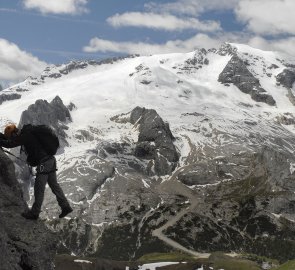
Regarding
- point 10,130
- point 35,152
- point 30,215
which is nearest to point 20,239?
point 30,215

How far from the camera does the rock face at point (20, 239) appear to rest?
1938 centimetres

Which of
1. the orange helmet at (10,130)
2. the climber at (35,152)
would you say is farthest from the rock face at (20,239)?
the orange helmet at (10,130)

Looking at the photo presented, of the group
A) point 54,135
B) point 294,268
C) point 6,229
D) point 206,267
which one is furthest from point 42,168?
point 206,267

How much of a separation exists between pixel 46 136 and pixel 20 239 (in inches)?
180

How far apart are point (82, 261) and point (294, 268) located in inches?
1936

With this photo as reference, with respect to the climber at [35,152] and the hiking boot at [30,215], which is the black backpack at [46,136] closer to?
the climber at [35,152]

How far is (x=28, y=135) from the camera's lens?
72.5ft

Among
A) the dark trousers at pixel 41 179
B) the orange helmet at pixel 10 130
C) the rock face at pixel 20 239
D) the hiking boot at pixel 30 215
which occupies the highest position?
the orange helmet at pixel 10 130

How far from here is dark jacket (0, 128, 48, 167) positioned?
2214 centimetres

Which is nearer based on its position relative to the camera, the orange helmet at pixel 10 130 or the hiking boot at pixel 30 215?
the orange helmet at pixel 10 130

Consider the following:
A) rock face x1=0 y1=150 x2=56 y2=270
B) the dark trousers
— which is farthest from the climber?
rock face x1=0 y1=150 x2=56 y2=270

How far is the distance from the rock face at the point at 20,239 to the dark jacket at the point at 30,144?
2.53m

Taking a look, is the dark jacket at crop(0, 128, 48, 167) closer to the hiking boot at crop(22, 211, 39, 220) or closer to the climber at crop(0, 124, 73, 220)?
the climber at crop(0, 124, 73, 220)

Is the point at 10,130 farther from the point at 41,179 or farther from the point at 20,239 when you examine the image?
the point at 20,239
